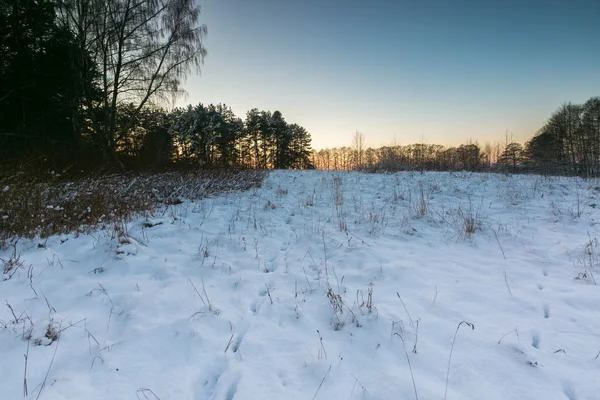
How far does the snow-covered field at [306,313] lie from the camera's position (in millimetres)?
1859

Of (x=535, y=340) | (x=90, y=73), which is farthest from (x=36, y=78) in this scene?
(x=535, y=340)

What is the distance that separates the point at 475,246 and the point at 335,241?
2.11m

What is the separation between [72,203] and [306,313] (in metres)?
5.23

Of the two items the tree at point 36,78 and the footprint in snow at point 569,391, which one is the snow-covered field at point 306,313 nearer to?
the footprint in snow at point 569,391

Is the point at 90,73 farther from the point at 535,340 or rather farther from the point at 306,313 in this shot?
the point at 535,340

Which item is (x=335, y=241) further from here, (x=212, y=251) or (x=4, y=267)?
(x=4, y=267)

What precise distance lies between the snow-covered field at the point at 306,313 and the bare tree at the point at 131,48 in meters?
11.1

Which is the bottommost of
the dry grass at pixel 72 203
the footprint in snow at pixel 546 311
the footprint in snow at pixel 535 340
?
the footprint in snow at pixel 535 340

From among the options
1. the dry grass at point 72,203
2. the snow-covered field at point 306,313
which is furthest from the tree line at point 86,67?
the snow-covered field at point 306,313

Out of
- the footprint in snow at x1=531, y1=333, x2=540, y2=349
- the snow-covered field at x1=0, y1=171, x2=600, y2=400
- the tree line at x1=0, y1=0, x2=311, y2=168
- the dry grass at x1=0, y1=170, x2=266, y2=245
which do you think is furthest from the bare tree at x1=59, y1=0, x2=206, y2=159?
the footprint in snow at x1=531, y1=333, x2=540, y2=349

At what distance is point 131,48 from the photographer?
1280 centimetres

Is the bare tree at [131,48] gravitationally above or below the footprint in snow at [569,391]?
above

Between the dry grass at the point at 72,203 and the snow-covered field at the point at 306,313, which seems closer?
the snow-covered field at the point at 306,313

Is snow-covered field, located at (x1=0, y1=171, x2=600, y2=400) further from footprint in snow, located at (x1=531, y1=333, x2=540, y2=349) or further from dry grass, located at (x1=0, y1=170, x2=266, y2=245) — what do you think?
dry grass, located at (x1=0, y1=170, x2=266, y2=245)
